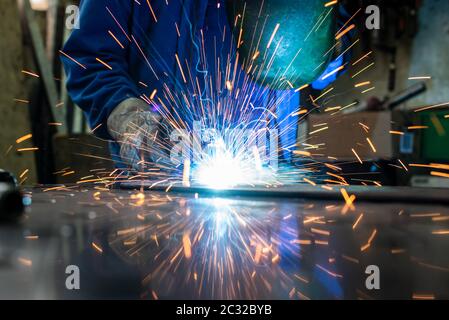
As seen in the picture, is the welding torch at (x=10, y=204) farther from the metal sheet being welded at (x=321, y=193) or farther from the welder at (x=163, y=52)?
the welder at (x=163, y=52)

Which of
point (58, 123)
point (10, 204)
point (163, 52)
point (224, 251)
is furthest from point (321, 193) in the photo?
point (58, 123)

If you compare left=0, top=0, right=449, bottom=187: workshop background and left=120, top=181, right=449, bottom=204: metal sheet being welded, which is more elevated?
left=0, top=0, right=449, bottom=187: workshop background

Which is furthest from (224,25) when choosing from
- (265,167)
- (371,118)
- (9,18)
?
(9,18)

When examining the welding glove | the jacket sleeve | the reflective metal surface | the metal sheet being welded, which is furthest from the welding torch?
the jacket sleeve

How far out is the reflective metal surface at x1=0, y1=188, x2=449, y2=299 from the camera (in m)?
0.42

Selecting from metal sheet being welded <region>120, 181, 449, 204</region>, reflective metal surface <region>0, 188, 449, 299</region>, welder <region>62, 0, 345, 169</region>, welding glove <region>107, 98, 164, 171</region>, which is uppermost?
welder <region>62, 0, 345, 169</region>

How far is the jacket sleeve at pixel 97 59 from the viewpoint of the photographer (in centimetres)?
159

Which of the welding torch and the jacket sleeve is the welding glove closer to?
the jacket sleeve

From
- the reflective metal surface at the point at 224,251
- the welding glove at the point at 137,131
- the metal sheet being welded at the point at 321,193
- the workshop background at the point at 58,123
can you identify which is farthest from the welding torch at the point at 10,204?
the workshop background at the point at 58,123

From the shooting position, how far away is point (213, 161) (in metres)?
1.54

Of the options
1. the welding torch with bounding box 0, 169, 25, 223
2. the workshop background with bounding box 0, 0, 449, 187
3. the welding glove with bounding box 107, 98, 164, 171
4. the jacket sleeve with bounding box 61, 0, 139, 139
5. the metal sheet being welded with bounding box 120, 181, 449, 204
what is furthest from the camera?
the workshop background with bounding box 0, 0, 449, 187

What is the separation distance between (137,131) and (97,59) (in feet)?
1.28

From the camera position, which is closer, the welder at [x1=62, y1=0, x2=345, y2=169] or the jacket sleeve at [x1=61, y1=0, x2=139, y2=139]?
the welder at [x1=62, y1=0, x2=345, y2=169]
